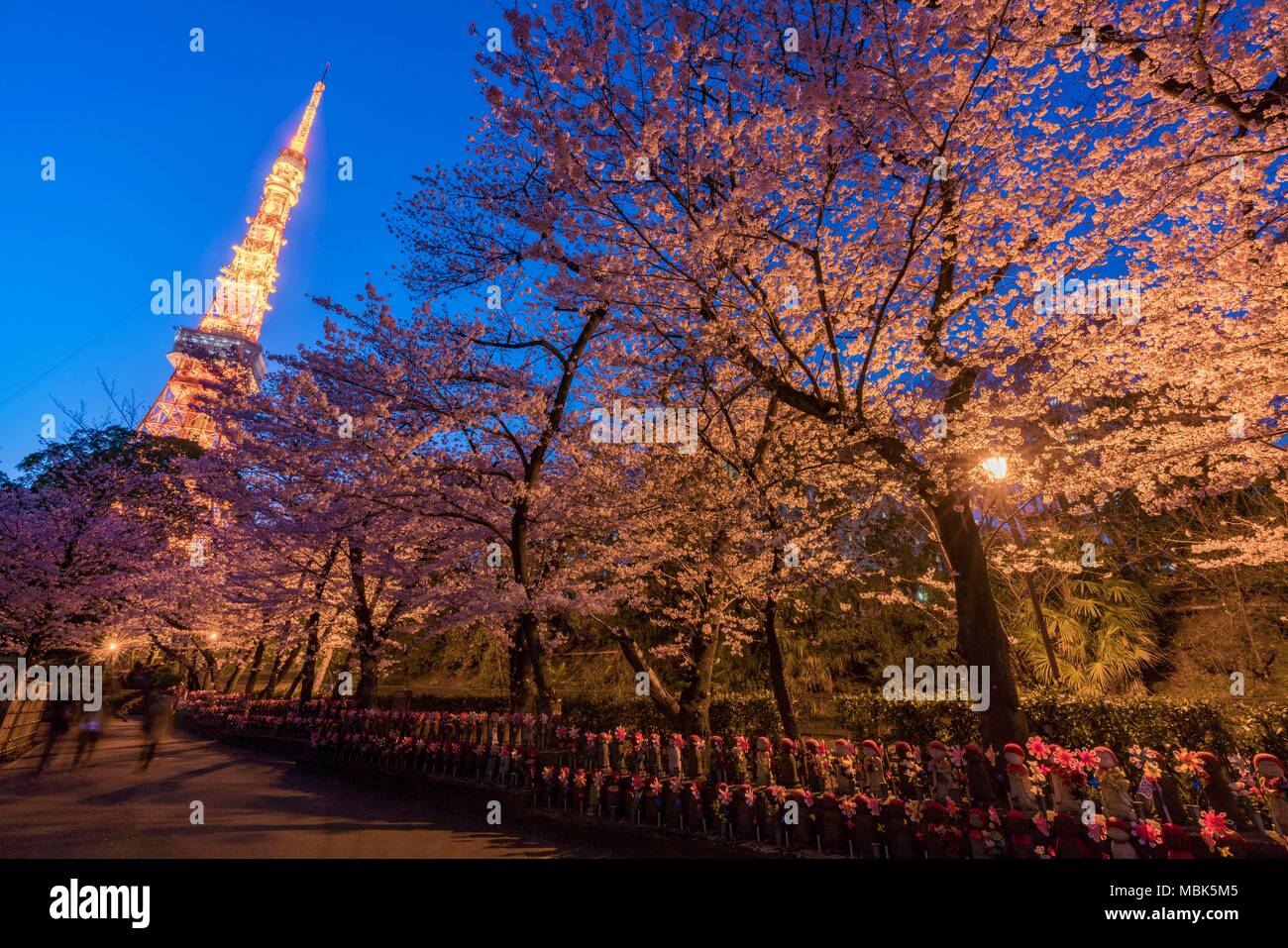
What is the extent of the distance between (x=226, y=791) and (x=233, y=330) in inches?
3014

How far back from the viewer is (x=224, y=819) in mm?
7719

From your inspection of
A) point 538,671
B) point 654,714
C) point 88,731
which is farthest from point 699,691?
point 88,731

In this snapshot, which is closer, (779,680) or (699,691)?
(779,680)

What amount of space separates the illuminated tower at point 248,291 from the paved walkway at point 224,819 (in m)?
51.9

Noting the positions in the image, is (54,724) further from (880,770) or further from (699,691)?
(880,770)

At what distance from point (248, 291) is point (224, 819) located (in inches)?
3360

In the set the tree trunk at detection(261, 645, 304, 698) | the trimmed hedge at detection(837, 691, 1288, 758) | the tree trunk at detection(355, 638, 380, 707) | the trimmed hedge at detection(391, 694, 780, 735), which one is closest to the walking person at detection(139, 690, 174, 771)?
the tree trunk at detection(355, 638, 380, 707)

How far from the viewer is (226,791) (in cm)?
995

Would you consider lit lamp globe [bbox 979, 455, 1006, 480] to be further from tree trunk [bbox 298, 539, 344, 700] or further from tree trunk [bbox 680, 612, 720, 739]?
tree trunk [bbox 298, 539, 344, 700]

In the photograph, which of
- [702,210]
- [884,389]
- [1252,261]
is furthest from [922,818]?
[884,389]

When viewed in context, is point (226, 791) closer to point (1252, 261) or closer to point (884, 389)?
point (884, 389)

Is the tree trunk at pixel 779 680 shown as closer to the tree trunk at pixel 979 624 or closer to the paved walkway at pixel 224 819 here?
the tree trunk at pixel 979 624

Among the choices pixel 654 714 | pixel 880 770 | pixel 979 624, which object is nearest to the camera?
pixel 880 770

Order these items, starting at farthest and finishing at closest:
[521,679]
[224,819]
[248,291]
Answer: [248,291]
[521,679]
[224,819]
